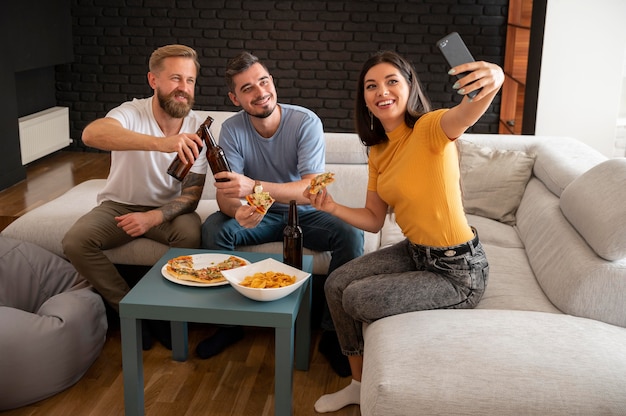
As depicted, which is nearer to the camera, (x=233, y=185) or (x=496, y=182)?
(x=233, y=185)

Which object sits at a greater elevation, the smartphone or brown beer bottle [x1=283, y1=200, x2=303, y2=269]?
the smartphone

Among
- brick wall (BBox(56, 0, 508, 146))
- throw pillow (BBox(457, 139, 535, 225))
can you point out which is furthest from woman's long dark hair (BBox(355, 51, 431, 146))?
brick wall (BBox(56, 0, 508, 146))

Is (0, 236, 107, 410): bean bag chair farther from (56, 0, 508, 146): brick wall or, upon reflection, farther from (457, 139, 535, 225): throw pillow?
(56, 0, 508, 146): brick wall

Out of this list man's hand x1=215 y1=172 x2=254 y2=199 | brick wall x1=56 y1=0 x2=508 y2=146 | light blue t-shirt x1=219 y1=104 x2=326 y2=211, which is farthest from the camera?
brick wall x1=56 y1=0 x2=508 y2=146

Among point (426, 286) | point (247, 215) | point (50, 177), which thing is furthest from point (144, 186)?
point (50, 177)

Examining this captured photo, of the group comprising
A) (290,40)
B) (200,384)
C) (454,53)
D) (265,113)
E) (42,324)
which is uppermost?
(454,53)

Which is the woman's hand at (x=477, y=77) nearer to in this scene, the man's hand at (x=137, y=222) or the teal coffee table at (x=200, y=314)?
the teal coffee table at (x=200, y=314)

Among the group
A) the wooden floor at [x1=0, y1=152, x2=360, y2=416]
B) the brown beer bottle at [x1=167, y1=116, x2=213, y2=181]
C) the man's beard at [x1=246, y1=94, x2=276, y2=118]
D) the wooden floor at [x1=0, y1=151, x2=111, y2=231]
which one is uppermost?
the man's beard at [x1=246, y1=94, x2=276, y2=118]

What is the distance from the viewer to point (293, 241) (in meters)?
2.65

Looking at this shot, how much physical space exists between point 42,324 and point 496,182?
80.0 inches

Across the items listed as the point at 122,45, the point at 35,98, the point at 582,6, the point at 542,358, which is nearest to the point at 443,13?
the point at 582,6

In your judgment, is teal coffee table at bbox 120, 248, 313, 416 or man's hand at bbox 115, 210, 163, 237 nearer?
teal coffee table at bbox 120, 248, 313, 416

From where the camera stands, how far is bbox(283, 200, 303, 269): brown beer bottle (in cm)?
263

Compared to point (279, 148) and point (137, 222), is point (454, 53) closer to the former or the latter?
point (279, 148)
